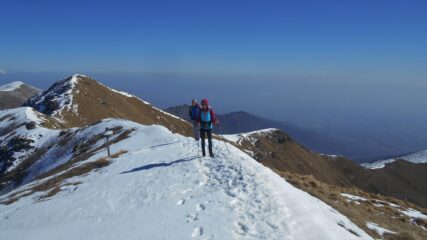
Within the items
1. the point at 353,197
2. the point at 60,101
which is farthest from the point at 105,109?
the point at 353,197

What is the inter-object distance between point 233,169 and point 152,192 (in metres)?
4.35

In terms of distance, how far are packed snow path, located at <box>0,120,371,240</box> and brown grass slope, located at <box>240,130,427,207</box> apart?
302 feet

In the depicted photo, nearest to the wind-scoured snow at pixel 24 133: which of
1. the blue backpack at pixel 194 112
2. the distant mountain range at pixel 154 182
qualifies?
the distant mountain range at pixel 154 182

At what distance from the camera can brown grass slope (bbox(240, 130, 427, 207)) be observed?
12031cm

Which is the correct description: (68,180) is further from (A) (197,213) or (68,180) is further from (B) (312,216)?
(B) (312,216)

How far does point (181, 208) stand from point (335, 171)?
418 feet

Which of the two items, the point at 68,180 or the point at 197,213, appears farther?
the point at 68,180

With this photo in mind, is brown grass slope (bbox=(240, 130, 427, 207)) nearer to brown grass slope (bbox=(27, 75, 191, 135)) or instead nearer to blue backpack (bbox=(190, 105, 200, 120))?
brown grass slope (bbox=(27, 75, 191, 135))

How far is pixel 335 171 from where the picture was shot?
5290 inches

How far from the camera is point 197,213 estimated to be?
1459 cm

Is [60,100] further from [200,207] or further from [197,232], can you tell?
[197,232]

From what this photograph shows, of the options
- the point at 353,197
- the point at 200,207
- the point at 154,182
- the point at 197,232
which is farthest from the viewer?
the point at 353,197

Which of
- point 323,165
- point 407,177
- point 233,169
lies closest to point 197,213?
point 233,169

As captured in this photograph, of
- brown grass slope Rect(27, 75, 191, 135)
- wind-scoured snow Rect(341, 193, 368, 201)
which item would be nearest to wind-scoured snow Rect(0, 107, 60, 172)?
brown grass slope Rect(27, 75, 191, 135)
